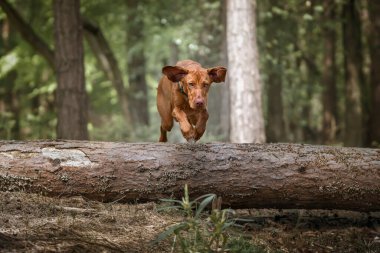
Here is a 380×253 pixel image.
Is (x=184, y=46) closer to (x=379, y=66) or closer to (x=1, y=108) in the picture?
(x=379, y=66)

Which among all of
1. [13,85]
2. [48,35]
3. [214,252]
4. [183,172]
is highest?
[48,35]

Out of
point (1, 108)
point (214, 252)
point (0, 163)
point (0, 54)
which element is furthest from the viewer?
point (1, 108)

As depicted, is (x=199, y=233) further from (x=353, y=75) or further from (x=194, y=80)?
(x=353, y=75)

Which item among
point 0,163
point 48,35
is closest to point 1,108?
point 48,35

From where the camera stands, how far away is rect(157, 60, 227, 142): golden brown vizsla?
6.21m

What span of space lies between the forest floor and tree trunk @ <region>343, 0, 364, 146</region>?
1123cm

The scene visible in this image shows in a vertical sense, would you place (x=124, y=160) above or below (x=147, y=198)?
above

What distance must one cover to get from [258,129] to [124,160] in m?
5.07

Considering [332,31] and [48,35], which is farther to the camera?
[332,31]

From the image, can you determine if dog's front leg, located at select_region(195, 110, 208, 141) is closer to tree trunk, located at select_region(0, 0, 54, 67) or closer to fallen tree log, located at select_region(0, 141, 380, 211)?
fallen tree log, located at select_region(0, 141, 380, 211)

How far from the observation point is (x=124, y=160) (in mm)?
5938

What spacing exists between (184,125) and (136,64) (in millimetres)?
12167

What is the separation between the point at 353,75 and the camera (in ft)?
61.1

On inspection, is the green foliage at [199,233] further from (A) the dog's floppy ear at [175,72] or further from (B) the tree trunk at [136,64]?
(B) the tree trunk at [136,64]
